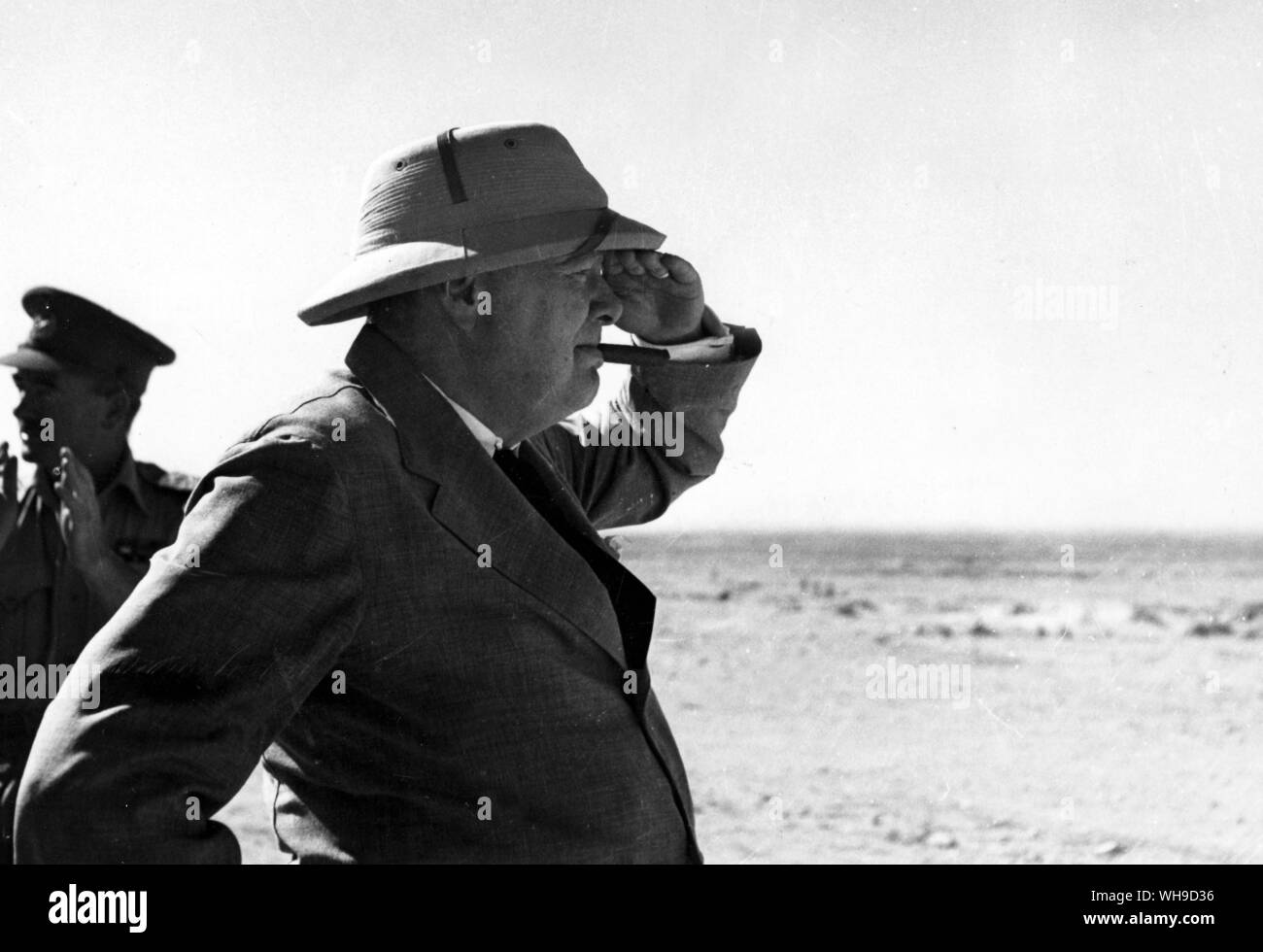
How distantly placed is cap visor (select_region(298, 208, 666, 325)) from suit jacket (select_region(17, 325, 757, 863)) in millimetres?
77

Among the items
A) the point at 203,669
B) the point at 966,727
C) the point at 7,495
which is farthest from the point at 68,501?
the point at 966,727

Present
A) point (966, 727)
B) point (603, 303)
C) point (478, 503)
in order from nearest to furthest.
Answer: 1. point (478, 503)
2. point (603, 303)
3. point (966, 727)

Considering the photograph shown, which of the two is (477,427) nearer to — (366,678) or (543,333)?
(543,333)

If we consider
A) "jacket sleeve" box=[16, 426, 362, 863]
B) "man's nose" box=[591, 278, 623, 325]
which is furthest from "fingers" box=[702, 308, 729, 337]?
"jacket sleeve" box=[16, 426, 362, 863]

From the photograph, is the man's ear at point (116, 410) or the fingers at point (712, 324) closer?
the fingers at point (712, 324)

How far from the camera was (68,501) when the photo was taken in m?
4.20

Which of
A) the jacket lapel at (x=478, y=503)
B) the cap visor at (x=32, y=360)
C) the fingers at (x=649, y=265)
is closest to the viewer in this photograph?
the jacket lapel at (x=478, y=503)

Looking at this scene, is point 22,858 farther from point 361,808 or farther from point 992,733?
point 992,733

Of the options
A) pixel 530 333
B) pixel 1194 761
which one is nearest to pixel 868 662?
pixel 1194 761

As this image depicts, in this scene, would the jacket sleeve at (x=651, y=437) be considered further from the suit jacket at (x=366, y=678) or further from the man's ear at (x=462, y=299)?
the suit jacket at (x=366, y=678)

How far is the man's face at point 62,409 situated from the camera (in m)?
4.54

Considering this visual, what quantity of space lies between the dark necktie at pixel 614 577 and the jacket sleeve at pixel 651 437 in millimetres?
326

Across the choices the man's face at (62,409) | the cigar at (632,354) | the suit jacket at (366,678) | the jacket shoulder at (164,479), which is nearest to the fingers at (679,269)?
the cigar at (632,354)

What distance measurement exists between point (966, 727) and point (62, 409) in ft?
24.6
